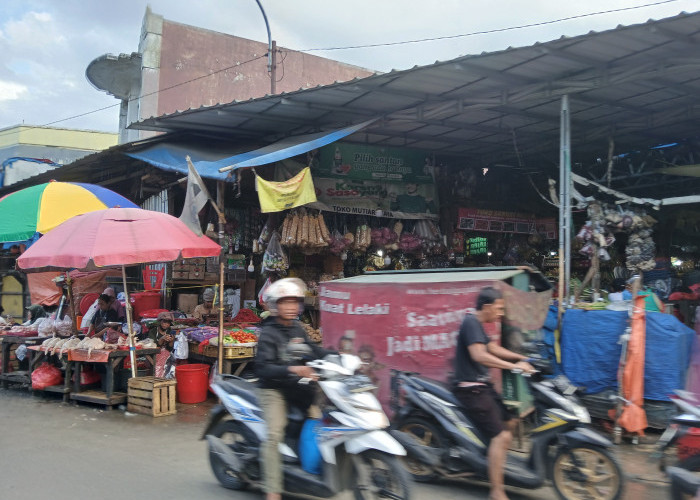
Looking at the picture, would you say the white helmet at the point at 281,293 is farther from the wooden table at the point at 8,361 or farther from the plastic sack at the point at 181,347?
the wooden table at the point at 8,361

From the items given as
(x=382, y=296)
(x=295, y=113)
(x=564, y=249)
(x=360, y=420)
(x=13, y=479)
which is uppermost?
(x=295, y=113)

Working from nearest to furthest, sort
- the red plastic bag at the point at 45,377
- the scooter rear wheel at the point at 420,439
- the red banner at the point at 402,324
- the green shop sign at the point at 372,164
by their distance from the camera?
the scooter rear wheel at the point at 420,439 < the red banner at the point at 402,324 < the red plastic bag at the point at 45,377 < the green shop sign at the point at 372,164

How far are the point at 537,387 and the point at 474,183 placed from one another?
8.20 metres

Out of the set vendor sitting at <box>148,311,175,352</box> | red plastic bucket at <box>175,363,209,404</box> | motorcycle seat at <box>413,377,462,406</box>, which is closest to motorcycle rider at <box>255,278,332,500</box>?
motorcycle seat at <box>413,377,462,406</box>

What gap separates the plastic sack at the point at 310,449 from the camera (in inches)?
156

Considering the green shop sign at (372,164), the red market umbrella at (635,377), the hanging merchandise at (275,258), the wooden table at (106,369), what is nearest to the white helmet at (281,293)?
the red market umbrella at (635,377)

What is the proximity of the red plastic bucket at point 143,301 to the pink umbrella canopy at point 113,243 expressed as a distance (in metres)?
2.98

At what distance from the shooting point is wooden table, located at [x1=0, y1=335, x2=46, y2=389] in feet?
28.7

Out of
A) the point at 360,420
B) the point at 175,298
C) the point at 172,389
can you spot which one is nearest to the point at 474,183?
Result: the point at 175,298

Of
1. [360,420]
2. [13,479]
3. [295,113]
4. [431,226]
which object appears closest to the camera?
[360,420]

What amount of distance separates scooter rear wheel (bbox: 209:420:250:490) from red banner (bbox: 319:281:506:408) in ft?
4.43

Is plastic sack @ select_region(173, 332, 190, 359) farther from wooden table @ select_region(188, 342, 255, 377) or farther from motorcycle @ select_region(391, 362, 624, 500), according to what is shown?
motorcycle @ select_region(391, 362, 624, 500)

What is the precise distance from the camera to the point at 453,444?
443 cm

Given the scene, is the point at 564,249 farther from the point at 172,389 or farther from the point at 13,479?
the point at 13,479
